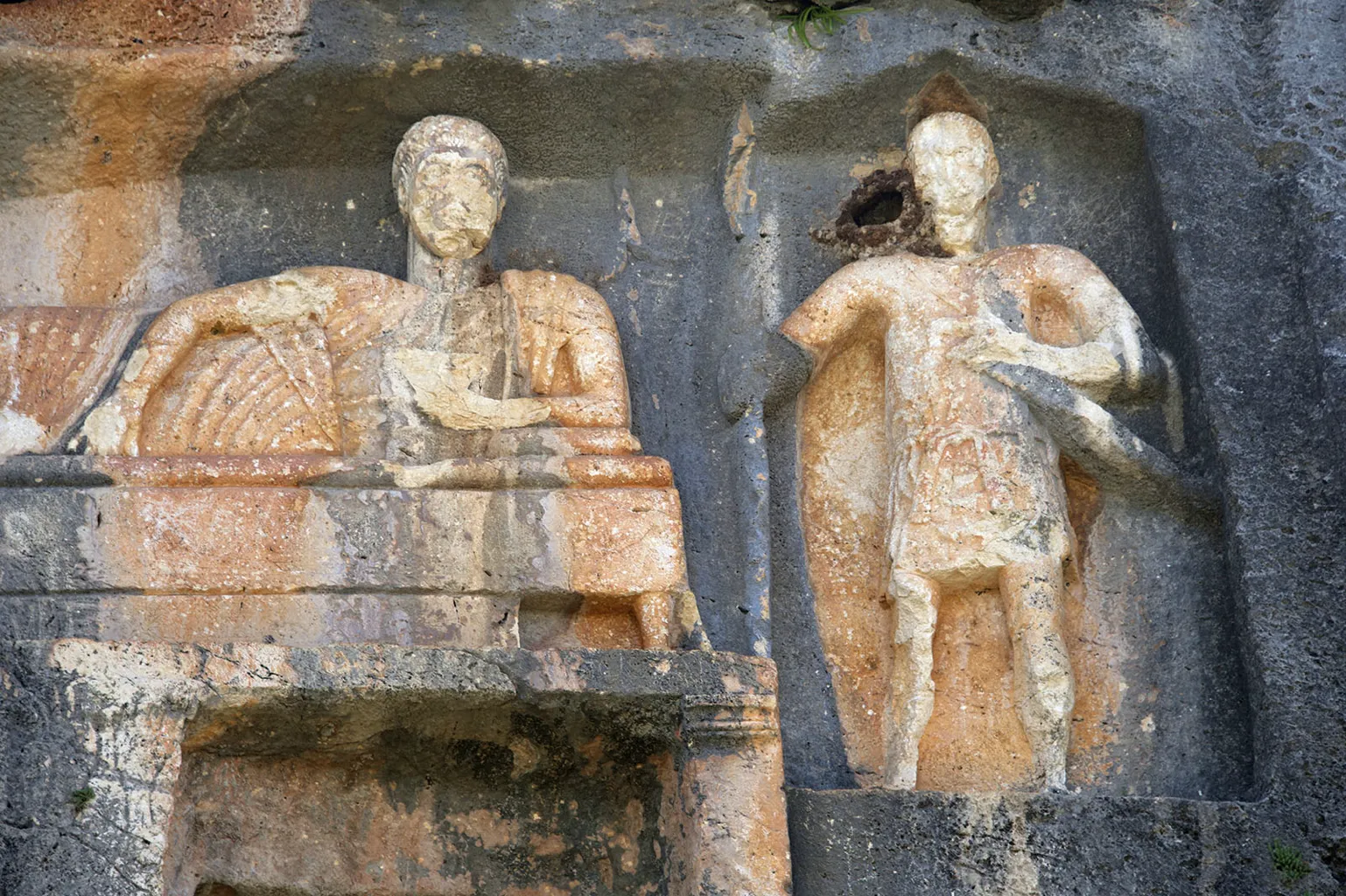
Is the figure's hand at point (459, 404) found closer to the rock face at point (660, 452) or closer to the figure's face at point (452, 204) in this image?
the rock face at point (660, 452)

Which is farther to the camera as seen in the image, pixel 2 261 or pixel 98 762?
pixel 2 261

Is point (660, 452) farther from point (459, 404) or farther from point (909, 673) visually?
point (909, 673)

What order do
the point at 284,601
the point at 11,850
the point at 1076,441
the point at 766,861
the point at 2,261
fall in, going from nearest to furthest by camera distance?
the point at 11,850
the point at 766,861
the point at 284,601
the point at 1076,441
the point at 2,261

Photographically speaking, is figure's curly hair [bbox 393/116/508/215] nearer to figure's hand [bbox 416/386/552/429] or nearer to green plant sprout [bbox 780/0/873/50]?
figure's hand [bbox 416/386/552/429]

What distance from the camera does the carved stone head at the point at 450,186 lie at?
6.92 metres

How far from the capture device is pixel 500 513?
20.6 feet

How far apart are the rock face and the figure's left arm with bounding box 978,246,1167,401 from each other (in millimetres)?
17

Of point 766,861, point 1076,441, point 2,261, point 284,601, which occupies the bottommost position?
point 766,861

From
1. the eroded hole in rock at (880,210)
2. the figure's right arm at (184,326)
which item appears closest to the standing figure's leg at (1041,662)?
the eroded hole in rock at (880,210)

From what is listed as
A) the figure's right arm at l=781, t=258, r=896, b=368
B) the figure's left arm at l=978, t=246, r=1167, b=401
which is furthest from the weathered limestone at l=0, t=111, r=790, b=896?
the figure's left arm at l=978, t=246, r=1167, b=401

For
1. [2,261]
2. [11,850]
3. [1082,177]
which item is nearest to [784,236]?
[1082,177]

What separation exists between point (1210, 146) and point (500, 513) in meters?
2.74

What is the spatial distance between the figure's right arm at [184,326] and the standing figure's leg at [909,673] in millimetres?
2168

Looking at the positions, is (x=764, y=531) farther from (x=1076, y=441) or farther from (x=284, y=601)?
(x=284, y=601)
